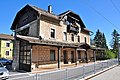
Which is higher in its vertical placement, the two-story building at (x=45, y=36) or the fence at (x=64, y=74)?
the two-story building at (x=45, y=36)

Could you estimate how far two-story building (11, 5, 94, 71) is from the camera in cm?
1930

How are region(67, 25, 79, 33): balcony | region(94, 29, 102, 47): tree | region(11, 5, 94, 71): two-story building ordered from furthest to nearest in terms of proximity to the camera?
region(94, 29, 102, 47): tree, region(67, 25, 79, 33): balcony, region(11, 5, 94, 71): two-story building

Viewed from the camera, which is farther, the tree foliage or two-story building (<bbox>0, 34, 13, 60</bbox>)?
the tree foliage

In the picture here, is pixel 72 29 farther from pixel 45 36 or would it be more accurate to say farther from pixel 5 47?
pixel 5 47

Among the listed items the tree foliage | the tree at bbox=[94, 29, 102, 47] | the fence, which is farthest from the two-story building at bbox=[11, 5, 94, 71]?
the tree foliage

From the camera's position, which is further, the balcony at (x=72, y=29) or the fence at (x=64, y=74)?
the balcony at (x=72, y=29)

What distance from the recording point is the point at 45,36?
74.6ft

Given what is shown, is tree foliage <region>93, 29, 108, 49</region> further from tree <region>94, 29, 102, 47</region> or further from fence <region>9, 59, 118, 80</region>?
fence <region>9, 59, 118, 80</region>

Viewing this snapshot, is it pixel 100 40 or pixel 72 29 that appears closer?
pixel 72 29

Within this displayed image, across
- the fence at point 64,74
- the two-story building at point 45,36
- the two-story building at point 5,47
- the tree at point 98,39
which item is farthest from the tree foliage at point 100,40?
the fence at point 64,74

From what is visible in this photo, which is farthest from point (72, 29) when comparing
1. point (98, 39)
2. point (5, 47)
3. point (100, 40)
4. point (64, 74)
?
point (98, 39)

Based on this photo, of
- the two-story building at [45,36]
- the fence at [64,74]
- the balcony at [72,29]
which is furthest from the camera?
the balcony at [72,29]

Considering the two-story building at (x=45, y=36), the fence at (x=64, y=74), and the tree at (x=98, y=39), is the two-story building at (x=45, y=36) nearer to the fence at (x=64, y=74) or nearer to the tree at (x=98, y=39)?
the fence at (x=64, y=74)

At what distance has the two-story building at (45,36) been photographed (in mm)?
19297
